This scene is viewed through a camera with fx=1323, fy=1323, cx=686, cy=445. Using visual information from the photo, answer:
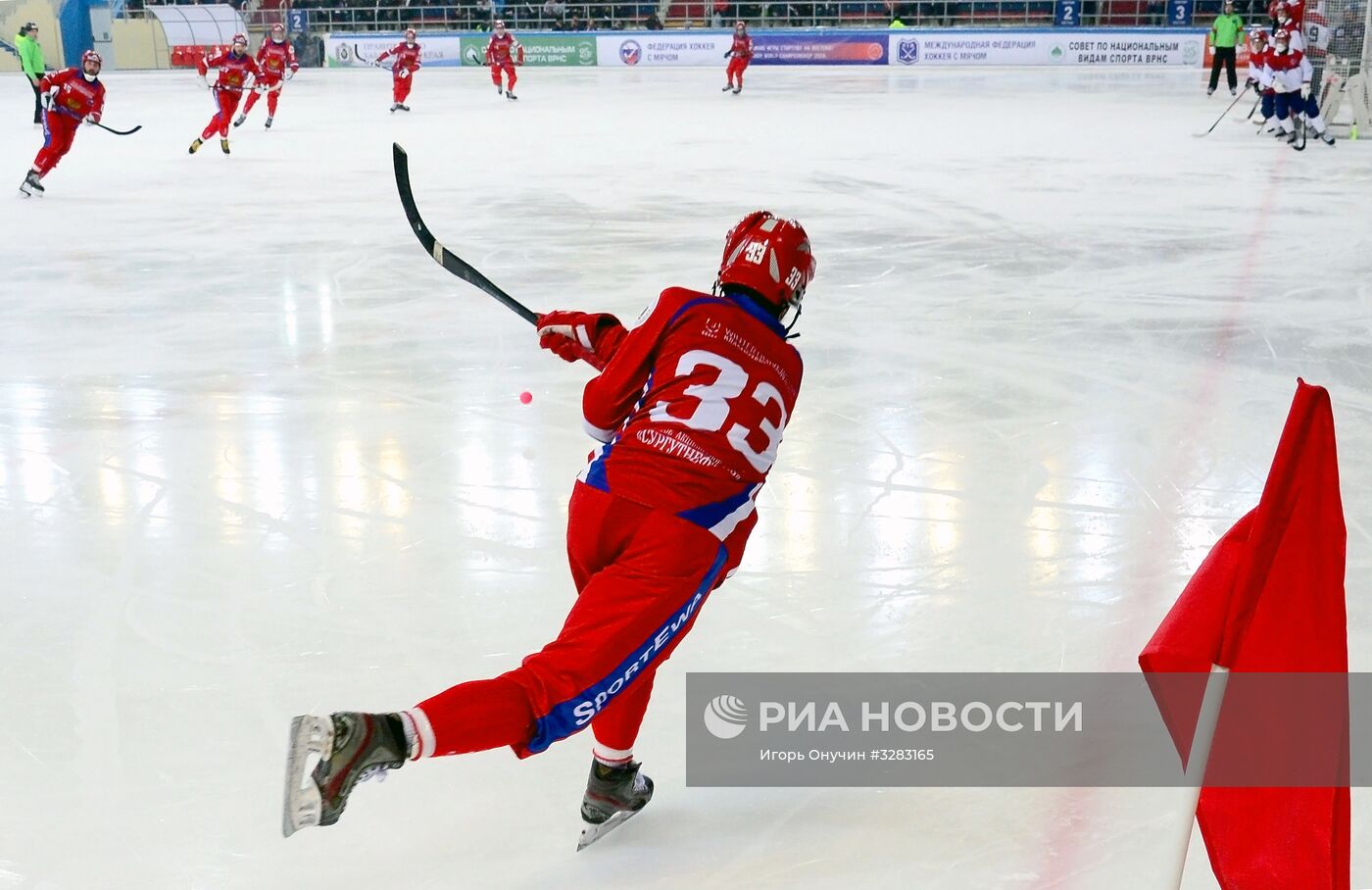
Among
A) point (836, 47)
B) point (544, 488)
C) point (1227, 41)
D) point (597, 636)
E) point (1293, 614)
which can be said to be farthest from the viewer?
point (836, 47)

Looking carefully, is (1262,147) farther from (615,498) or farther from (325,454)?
(615,498)

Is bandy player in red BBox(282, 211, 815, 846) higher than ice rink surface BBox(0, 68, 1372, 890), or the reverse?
bandy player in red BBox(282, 211, 815, 846)

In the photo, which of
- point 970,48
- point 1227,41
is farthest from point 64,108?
point 970,48

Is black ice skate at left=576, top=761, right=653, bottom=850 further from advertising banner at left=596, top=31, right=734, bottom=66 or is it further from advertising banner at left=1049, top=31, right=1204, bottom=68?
advertising banner at left=596, top=31, right=734, bottom=66

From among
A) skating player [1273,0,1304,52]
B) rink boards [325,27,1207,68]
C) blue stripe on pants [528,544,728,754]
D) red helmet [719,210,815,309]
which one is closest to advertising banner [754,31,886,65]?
rink boards [325,27,1207,68]

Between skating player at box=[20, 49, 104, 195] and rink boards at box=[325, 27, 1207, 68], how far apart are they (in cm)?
1813

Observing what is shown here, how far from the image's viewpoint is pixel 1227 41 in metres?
19.4

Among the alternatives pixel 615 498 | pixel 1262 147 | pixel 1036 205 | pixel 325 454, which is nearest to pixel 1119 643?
pixel 615 498

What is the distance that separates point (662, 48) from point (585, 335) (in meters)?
28.4

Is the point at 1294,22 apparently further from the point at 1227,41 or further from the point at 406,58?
the point at 406,58

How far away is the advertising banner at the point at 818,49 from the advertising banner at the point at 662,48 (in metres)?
0.85

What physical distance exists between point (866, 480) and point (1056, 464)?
70 centimetres

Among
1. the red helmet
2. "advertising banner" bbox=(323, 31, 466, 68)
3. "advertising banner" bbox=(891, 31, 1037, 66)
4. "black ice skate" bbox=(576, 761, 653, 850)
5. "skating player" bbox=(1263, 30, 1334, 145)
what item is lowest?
"black ice skate" bbox=(576, 761, 653, 850)

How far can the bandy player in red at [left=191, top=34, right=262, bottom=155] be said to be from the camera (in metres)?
14.4
